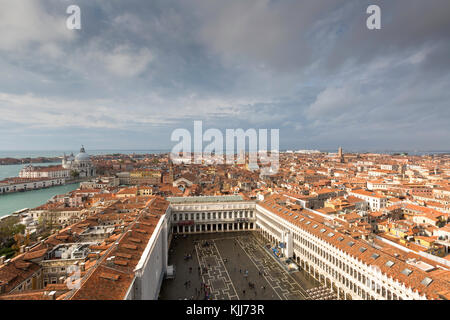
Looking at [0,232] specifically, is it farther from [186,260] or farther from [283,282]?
[283,282]

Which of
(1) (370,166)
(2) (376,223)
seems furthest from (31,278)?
(1) (370,166)

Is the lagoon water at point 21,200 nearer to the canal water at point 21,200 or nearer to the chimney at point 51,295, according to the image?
the canal water at point 21,200

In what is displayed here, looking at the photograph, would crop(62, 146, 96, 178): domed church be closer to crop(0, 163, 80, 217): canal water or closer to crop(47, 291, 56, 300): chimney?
crop(0, 163, 80, 217): canal water

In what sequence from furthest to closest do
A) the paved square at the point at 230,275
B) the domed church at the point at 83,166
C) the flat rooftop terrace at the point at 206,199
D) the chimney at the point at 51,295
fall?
1. the domed church at the point at 83,166
2. the flat rooftop terrace at the point at 206,199
3. the paved square at the point at 230,275
4. the chimney at the point at 51,295

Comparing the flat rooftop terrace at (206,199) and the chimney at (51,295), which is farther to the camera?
the flat rooftop terrace at (206,199)

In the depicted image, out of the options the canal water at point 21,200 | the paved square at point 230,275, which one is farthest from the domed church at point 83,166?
the paved square at point 230,275

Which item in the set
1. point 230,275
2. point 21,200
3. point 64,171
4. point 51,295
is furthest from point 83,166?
point 51,295

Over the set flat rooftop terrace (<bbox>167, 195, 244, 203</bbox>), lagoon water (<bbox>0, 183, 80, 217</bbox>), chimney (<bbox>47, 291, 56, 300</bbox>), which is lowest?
lagoon water (<bbox>0, 183, 80, 217</bbox>)

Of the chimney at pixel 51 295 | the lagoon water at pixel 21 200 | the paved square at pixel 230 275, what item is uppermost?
the chimney at pixel 51 295

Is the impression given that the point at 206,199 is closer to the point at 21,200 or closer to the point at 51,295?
the point at 51,295

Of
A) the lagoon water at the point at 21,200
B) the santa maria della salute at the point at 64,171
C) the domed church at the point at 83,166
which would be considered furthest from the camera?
the domed church at the point at 83,166

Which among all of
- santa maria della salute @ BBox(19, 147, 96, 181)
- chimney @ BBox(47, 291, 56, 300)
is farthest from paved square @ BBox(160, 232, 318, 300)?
santa maria della salute @ BBox(19, 147, 96, 181)
